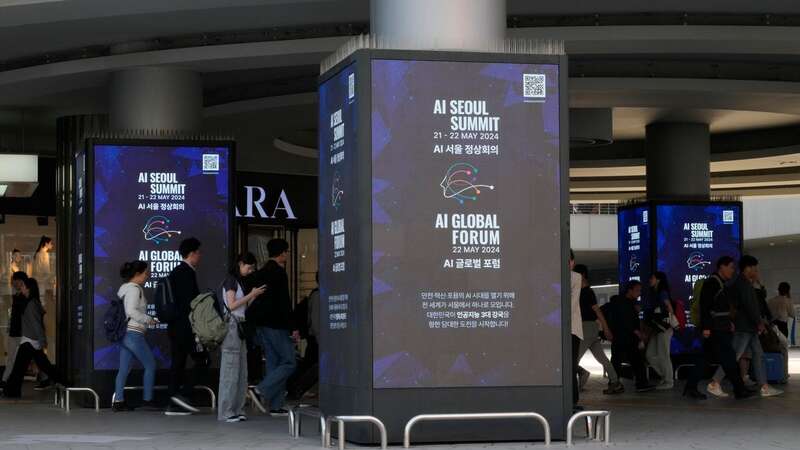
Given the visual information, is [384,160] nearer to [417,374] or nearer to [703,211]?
[417,374]

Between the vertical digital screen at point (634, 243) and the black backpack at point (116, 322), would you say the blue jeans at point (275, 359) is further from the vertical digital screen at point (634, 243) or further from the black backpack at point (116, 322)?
the vertical digital screen at point (634, 243)

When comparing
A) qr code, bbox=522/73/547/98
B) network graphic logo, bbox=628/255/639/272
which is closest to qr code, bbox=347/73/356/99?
qr code, bbox=522/73/547/98

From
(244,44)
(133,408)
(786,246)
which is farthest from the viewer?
(786,246)

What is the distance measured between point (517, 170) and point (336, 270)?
5.10 ft

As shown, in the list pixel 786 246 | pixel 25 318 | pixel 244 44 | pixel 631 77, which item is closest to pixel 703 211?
pixel 631 77

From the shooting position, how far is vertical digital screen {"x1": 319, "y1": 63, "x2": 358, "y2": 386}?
9773mm

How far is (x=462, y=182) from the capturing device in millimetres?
9844

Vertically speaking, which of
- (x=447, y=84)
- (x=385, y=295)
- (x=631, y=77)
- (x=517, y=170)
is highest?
(x=631, y=77)

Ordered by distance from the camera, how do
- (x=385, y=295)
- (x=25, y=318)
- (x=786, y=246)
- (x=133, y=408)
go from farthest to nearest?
(x=786, y=246)
(x=25, y=318)
(x=133, y=408)
(x=385, y=295)

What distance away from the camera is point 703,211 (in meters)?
21.4

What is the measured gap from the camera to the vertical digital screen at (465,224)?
9633mm

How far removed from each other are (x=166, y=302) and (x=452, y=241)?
4666 mm

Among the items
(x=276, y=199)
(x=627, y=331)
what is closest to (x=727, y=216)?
(x=627, y=331)

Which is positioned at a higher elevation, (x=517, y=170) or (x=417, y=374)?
(x=517, y=170)
